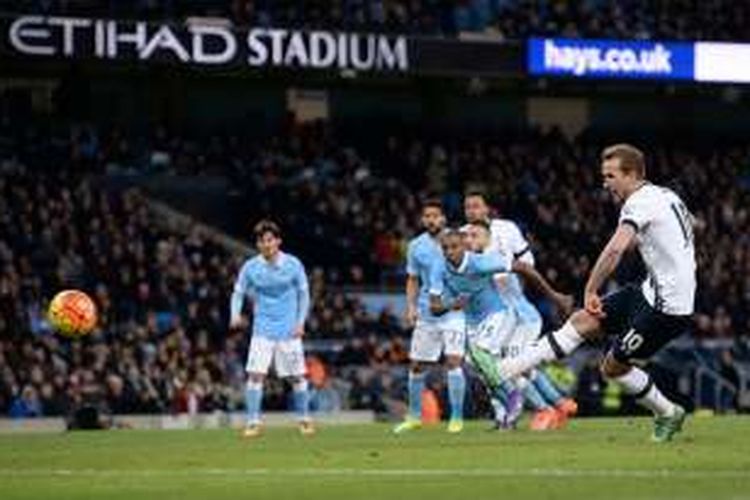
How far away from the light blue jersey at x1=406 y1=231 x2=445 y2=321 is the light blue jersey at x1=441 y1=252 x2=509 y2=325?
48cm

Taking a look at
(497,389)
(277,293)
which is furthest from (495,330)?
(277,293)

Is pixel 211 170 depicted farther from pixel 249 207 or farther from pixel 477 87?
pixel 477 87

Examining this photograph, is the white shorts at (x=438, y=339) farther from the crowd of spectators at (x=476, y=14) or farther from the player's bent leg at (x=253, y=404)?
the crowd of spectators at (x=476, y=14)

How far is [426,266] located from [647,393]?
5.25 m

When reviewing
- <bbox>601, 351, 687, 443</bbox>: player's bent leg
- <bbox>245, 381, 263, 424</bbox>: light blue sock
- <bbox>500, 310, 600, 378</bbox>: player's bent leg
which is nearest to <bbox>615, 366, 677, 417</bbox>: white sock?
<bbox>601, 351, 687, 443</bbox>: player's bent leg

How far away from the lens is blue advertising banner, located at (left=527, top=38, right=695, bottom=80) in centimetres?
4000

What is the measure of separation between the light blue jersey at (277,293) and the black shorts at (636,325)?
6340mm

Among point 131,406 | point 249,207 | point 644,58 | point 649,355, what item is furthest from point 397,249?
point 649,355

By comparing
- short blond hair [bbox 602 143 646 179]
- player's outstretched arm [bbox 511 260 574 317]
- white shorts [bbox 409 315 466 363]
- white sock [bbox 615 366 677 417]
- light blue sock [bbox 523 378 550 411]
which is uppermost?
short blond hair [bbox 602 143 646 179]

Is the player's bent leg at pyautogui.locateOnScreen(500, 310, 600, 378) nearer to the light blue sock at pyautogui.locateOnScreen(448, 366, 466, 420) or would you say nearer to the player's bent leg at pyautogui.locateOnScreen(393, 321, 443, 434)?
the light blue sock at pyautogui.locateOnScreen(448, 366, 466, 420)

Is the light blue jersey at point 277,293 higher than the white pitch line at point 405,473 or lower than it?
higher

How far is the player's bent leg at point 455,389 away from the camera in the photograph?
19.9m

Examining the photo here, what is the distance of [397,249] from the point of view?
37.5 meters

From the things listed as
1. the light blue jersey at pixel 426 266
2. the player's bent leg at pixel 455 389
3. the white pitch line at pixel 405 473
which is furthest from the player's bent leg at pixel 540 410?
the white pitch line at pixel 405 473
